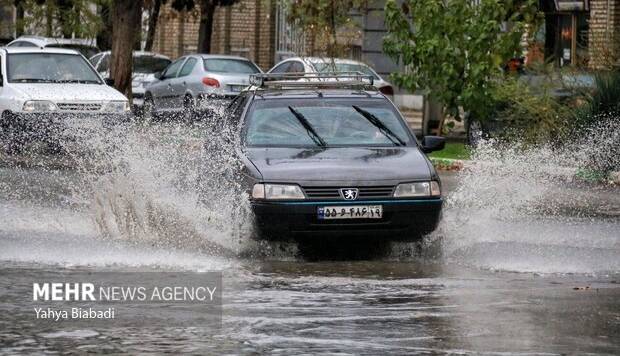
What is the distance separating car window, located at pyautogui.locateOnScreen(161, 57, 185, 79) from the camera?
33750 mm

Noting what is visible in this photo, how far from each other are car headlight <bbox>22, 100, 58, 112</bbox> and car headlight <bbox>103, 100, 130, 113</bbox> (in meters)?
0.79

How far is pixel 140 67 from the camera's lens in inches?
1474

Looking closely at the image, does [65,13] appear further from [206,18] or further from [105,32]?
Result: [206,18]

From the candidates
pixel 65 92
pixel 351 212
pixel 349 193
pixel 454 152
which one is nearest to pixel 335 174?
pixel 349 193

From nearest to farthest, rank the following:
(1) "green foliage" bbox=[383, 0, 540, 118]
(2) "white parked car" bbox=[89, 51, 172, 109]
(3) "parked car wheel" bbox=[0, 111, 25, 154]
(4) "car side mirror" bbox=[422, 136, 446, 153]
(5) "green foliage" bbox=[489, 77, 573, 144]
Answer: (4) "car side mirror" bbox=[422, 136, 446, 153] < (5) "green foliage" bbox=[489, 77, 573, 144] < (3) "parked car wheel" bbox=[0, 111, 25, 154] < (1) "green foliage" bbox=[383, 0, 540, 118] < (2) "white parked car" bbox=[89, 51, 172, 109]

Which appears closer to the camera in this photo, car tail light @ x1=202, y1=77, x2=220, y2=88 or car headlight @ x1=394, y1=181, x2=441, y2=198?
car headlight @ x1=394, y1=181, x2=441, y2=198

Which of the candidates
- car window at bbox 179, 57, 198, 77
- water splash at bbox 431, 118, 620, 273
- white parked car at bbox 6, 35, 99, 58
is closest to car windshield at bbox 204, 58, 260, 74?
car window at bbox 179, 57, 198, 77

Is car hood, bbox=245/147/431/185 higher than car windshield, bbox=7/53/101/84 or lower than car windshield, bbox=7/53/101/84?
higher

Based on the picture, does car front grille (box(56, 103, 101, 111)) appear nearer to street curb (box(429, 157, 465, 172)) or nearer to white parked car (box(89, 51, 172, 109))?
street curb (box(429, 157, 465, 172))

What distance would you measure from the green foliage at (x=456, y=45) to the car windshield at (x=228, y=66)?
6.86 metres

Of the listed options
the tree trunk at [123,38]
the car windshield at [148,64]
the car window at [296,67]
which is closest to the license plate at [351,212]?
the tree trunk at [123,38]

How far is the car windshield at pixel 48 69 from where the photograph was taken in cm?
2494

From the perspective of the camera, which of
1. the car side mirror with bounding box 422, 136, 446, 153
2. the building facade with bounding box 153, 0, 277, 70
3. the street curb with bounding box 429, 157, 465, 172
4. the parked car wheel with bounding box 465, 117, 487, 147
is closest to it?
the car side mirror with bounding box 422, 136, 446, 153

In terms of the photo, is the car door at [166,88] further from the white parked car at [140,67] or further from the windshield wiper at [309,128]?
the windshield wiper at [309,128]
